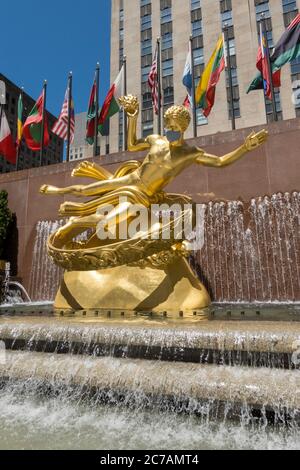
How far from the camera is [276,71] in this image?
15078 mm

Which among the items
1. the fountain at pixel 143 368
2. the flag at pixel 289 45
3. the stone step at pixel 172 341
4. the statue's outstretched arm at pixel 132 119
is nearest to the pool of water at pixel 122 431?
the fountain at pixel 143 368

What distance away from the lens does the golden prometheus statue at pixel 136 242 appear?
6.03m

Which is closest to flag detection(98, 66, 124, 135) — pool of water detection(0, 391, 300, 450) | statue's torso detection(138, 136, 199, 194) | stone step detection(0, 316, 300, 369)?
statue's torso detection(138, 136, 199, 194)

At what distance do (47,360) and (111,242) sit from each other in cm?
305

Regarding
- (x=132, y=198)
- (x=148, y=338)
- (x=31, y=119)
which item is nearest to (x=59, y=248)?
(x=132, y=198)

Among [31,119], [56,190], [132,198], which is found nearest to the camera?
[132,198]

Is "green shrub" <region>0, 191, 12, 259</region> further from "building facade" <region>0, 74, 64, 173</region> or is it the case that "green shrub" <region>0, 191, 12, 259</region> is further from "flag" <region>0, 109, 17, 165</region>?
"building facade" <region>0, 74, 64, 173</region>

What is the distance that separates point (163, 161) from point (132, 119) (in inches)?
44.8

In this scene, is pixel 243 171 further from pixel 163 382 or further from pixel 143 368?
pixel 163 382

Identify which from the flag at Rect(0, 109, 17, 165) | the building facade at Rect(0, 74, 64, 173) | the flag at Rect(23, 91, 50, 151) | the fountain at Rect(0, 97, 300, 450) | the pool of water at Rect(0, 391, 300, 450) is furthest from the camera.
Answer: the building facade at Rect(0, 74, 64, 173)

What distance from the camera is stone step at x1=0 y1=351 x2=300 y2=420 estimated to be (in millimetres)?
3104

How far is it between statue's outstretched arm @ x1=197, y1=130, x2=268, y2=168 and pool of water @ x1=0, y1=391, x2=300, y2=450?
A: 13.8 feet

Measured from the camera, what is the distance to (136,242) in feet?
20.5
